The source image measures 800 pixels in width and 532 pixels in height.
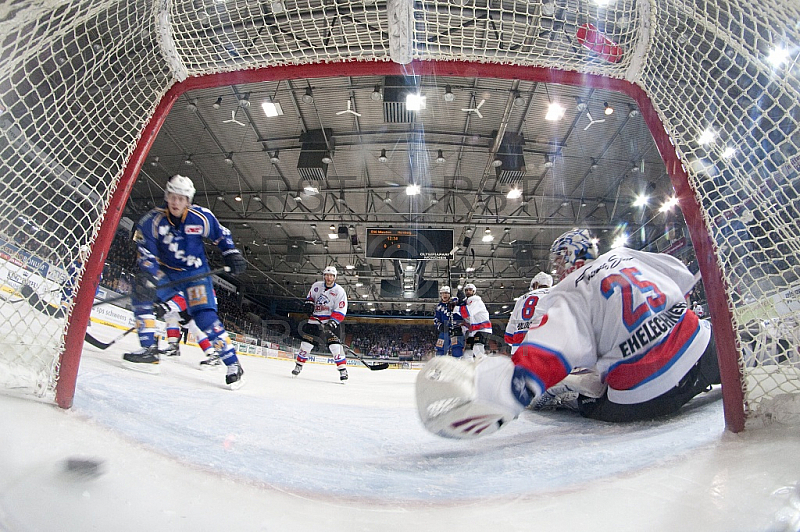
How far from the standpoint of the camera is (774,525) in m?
0.44

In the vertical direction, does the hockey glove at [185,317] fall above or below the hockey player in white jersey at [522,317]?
below

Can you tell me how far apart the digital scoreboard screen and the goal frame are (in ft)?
12.8

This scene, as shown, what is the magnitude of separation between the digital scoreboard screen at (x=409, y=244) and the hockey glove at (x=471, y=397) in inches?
174

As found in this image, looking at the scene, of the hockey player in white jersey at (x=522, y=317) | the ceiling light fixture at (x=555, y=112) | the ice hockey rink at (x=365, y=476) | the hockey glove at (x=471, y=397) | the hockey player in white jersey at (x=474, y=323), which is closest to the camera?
the ice hockey rink at (x=365, y=476)

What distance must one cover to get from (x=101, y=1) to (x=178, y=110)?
6517mm

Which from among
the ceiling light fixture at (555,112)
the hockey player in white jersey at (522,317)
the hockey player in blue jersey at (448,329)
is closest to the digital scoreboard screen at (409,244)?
the hockey player in blue jersey at (448,329)

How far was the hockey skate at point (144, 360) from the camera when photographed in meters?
1.87

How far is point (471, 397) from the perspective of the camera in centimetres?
69

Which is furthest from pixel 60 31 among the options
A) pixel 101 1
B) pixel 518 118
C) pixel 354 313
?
pixel 354 313

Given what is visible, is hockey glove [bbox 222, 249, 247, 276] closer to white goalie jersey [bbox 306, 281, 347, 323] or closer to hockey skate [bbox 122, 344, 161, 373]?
hockey skate [bbox 122, 344, 161, 373]

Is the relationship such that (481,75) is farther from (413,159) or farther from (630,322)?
(413,159)

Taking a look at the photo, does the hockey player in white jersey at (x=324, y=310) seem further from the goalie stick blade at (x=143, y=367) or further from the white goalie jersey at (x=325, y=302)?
the goalie stick blade at (x=143, y=367)

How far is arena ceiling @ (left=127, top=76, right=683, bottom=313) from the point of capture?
5.91 meters

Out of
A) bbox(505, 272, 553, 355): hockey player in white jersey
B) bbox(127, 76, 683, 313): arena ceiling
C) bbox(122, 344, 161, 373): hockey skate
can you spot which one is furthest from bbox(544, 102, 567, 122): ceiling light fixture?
bbox(122, 344, 161, 373): hockey skate
